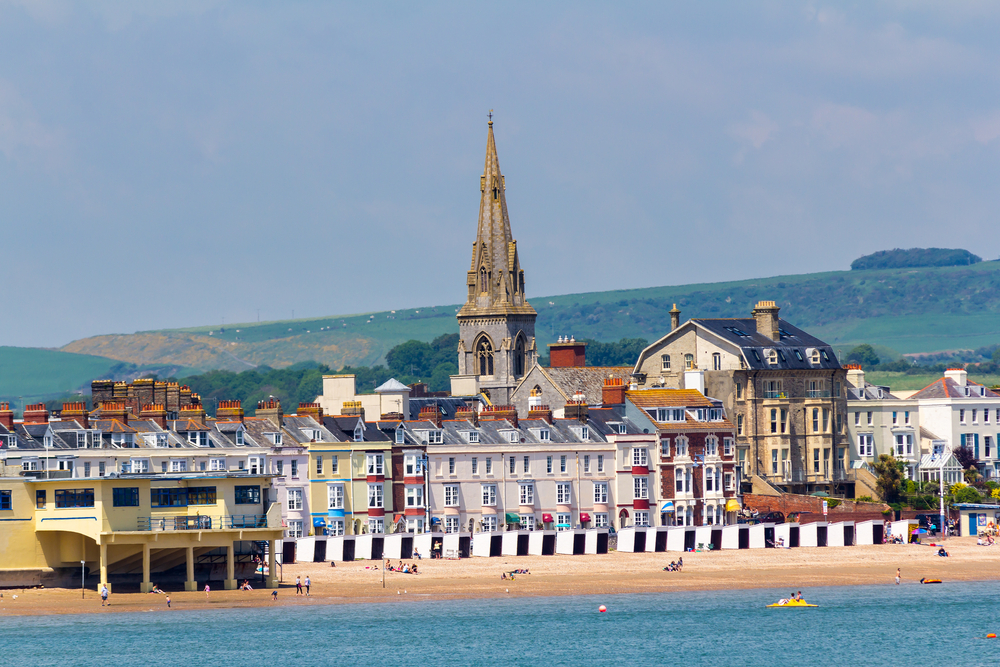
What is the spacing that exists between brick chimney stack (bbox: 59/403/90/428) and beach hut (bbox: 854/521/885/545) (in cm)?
4979

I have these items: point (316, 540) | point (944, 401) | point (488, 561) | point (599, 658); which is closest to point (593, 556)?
point (488, 561)

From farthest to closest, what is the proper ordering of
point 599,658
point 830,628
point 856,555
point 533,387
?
point 533,387, point 856,555, point 830,628, point 599,658

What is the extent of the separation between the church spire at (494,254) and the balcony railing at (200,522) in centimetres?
8527

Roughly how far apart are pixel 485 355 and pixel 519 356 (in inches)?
125

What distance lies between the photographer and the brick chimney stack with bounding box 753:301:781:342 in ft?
497

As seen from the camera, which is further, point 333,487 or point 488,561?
point 333,487

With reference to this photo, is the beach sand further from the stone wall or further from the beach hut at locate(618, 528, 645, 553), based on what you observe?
the stone wall

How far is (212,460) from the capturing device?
116562mm

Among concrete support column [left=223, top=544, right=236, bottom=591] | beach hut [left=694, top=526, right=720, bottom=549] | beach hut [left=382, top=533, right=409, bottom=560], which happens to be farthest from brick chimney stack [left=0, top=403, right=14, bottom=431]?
beach hut [left=694, top=526, right=720, bottom=549]

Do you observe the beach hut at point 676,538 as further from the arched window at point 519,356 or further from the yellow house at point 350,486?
the arched window at point 519,356

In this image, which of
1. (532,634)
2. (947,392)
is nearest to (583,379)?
(947,392)

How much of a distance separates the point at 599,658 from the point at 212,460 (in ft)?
119

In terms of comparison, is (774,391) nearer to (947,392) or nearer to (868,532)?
(947,392)

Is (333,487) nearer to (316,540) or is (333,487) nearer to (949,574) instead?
(316,540)
